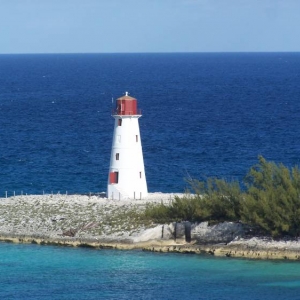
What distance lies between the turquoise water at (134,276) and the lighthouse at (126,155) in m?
7.29

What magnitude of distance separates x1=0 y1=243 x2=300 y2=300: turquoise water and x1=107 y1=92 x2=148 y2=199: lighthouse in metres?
7.29

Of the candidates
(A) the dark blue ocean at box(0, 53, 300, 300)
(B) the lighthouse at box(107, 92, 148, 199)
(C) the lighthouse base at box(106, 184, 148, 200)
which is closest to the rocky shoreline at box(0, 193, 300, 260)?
(C) the lighthouse base at box(106, 184, 148, 200)

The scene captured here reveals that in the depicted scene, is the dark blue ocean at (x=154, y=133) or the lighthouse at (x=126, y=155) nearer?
the lighthouse at (x=126, y=155)

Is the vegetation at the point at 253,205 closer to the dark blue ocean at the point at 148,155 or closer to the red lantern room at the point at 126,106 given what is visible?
Answer: the dark blue ocean at the point at 148,155

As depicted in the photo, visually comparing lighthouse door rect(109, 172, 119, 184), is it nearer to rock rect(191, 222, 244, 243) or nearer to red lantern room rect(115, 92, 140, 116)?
red lantern room rect(115, 92, 140, 116)

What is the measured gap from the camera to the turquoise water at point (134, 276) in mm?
41125

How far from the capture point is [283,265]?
1762 inches

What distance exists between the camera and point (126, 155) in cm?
5441

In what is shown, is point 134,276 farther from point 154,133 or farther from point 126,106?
point 154,133

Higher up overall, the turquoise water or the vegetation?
the vegetation

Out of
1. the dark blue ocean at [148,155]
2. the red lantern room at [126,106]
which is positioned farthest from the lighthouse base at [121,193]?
→ the dark blue ocean at [148,155]

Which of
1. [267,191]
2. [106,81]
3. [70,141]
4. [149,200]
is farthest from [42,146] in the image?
[106,81]

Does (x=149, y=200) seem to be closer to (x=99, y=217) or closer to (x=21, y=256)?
(x=99, y=217)

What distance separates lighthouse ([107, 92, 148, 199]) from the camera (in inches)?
2130
